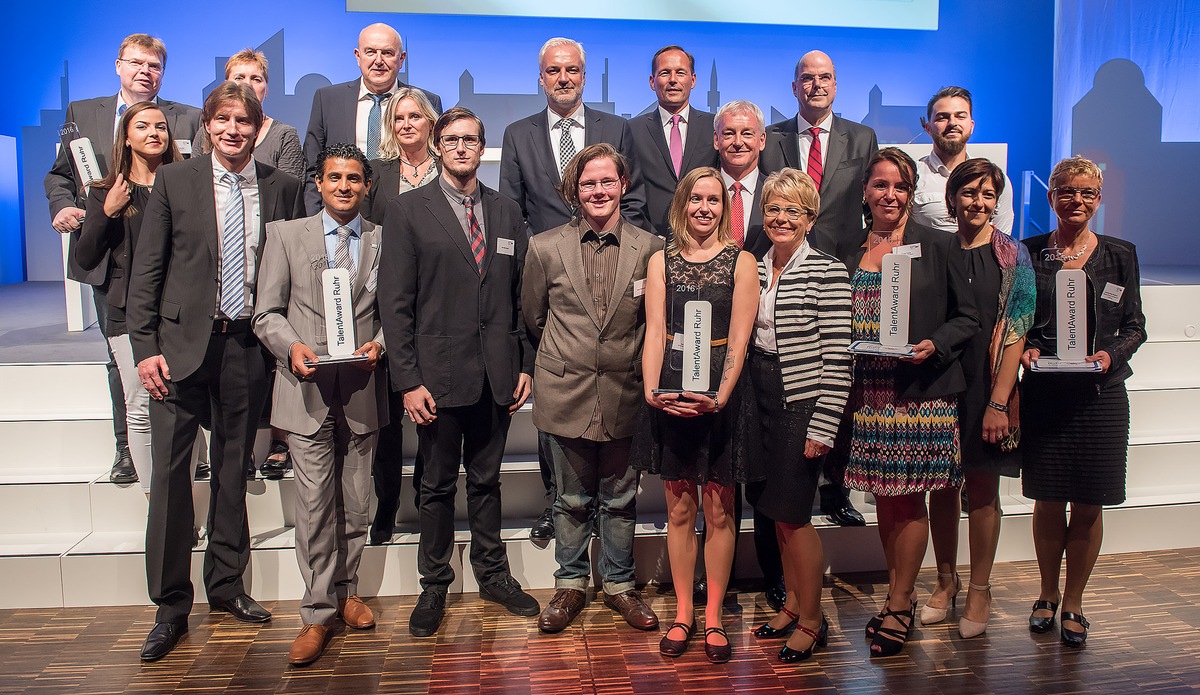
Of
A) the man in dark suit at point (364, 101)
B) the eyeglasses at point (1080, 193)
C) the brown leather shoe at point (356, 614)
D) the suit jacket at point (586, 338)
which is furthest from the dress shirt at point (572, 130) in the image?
the brown leather shoe at point (356, 614)

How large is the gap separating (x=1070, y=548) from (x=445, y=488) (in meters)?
2.30

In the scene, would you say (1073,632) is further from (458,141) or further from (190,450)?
(190,450)

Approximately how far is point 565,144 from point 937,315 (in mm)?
1674

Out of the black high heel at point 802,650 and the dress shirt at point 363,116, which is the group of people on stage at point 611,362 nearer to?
the black high heel at point 802,650

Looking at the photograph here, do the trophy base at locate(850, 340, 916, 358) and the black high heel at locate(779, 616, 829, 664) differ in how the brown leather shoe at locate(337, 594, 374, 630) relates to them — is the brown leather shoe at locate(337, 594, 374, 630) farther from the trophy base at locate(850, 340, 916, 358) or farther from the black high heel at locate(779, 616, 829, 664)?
the trophy base at locate(850, 340, 916, 358)

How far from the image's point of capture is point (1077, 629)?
2.96 meters

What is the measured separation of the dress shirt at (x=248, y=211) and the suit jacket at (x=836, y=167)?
78.0 inches

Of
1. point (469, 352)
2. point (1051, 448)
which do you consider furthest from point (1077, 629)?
point (469, 352)

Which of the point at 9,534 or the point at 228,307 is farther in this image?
the point at 9,534

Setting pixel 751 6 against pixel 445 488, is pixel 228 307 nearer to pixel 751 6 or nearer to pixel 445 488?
pixel 445 488

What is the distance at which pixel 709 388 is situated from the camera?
2.58 meters

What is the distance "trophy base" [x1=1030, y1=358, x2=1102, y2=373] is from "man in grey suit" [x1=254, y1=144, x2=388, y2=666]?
2207mm

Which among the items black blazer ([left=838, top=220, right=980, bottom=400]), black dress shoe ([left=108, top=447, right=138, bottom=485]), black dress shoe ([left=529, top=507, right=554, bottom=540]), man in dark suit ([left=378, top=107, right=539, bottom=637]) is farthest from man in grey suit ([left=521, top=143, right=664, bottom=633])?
black dress shoe ([left=108, top=447, right=138, bottom=485])

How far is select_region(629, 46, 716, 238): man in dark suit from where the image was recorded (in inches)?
137
